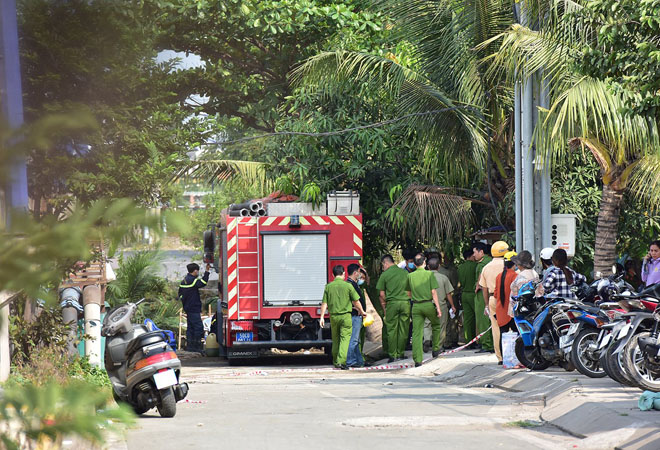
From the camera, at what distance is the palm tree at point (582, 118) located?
44.5 ft

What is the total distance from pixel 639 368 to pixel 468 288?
7.66 metres

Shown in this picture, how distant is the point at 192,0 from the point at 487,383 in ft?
41.0

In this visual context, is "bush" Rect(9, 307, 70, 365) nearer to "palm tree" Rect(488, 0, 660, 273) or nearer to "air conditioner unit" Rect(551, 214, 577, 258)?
"palm tree" Rect(488, 0, 660, 273)

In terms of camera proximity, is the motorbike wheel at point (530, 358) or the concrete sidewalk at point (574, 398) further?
the motorbike wheel at point (530, 358)

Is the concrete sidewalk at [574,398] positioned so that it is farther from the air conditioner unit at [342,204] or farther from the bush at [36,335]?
the bush at [36,335]

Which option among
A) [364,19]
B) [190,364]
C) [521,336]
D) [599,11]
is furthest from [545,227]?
[364,19]

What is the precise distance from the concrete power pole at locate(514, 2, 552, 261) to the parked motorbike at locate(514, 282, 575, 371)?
103 inches

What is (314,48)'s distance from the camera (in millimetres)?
24953

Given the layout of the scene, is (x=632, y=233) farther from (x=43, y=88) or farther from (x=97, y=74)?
(x=97, y=74)

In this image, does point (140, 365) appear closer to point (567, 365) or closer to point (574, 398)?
point (574, 398)

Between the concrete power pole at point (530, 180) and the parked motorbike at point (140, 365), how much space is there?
284 inches

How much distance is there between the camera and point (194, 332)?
21.4 m

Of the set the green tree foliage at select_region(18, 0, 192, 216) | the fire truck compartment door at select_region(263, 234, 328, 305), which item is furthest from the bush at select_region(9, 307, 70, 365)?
the fire truck compartment door at select_region(263, 234, 328, 305)

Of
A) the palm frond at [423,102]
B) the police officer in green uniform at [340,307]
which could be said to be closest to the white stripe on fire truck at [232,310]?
the police officer in green uniform at [340,307]
